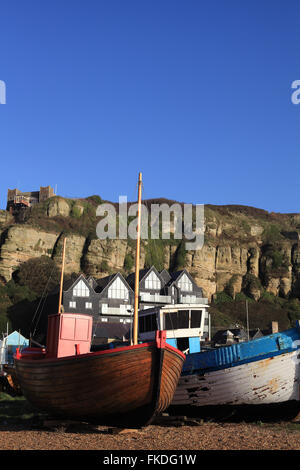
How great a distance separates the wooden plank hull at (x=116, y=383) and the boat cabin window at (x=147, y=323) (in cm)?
811

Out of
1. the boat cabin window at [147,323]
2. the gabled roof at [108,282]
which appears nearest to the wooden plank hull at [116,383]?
the boat cabin window at [147,323]

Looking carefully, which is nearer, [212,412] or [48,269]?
[212,412]

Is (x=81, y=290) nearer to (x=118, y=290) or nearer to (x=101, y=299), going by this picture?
(x=101, y=299)

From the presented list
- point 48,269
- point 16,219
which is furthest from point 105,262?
point 16,219

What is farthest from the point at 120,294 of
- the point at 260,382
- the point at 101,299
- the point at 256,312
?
the point at 260,382

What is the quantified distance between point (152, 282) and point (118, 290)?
212 inches

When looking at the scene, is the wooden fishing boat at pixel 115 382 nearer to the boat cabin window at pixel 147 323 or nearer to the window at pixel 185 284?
the boat cabin window at pixel 147 323

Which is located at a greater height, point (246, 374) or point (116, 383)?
point (116, 383)

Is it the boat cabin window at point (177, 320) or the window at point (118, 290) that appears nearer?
the boat cabin window at point (177, 320)

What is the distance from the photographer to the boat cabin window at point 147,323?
21.9 m

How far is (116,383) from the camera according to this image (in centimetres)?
1269

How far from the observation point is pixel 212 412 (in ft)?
54.5
